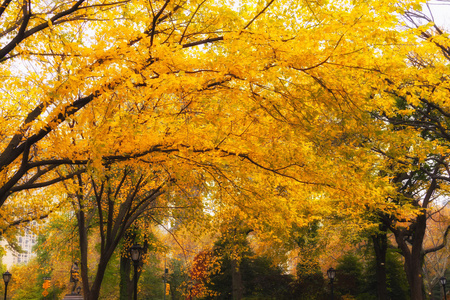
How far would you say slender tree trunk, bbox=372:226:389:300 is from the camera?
1802 cm

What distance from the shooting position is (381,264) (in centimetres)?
1806

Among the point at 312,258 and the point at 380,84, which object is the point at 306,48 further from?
the point at 312,258

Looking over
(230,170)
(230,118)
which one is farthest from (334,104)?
(230,170)

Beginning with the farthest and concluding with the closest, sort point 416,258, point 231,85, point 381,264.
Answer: point 381,264 < point 416,258 < point 231,85

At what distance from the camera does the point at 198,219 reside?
998cm

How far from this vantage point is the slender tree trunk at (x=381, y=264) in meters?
18.0

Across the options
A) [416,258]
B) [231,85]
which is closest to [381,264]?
[416,258]

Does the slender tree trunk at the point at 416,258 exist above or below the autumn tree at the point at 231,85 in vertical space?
below

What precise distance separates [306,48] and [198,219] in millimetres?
6480

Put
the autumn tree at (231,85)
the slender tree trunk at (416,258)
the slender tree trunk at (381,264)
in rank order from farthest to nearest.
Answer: the slender tree trunk at (381,264)
the slender tree trunk at (416,258)
the autumn tree at (231,85)

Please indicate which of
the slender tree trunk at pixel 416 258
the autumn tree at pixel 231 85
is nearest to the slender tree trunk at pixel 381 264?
the slender tree trunk at pixel 416 258

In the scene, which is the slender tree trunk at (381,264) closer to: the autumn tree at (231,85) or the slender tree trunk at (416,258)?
the slender tree trunk at (416,258)

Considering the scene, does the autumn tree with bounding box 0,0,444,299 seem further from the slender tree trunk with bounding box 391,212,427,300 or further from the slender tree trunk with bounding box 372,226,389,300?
the slender tree trunk with bounding box 372,226,389,300

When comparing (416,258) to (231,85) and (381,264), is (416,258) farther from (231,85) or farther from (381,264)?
(231,85)
